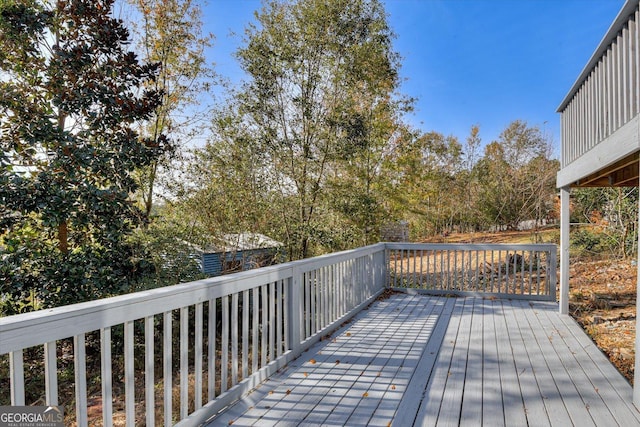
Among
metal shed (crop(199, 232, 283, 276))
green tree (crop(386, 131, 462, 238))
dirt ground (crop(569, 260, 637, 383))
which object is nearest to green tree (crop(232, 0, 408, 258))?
metal shed (crop(199, 232, 283, 276))

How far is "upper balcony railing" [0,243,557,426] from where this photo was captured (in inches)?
57.4

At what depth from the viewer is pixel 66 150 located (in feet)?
12.8

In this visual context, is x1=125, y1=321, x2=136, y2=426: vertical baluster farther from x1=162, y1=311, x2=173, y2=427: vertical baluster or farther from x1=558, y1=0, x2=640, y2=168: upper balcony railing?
x1=558, y1=0, x2=640, y2=168: upper balcony railing

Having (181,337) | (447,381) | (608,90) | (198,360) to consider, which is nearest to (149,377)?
(181,337)

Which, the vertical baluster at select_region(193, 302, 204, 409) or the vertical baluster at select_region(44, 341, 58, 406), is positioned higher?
the vertical baluster at select_region(44, 341, 58, 406)

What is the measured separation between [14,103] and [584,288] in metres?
8.29

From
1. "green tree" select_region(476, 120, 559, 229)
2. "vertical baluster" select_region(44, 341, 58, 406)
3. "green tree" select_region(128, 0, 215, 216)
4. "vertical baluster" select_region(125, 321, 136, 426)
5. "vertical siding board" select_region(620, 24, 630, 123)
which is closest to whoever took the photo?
"vertical baluster" select_region(44, 341, 58, 406)

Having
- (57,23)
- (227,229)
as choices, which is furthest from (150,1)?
(227,229)

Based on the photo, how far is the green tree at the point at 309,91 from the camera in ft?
18.9

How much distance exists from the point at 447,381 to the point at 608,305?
3804 millimetres

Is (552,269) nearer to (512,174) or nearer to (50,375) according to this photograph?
(50,375)

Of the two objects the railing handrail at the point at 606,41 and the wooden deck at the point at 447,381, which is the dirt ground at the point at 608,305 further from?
the railing handrail at the point at 606,41

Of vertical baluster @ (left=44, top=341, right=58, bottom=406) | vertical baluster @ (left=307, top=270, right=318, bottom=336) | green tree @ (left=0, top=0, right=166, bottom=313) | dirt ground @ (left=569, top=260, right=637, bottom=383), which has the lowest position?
dirt ground @ (left=569, top=260, right=637, bottom=383)

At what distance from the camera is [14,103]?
373 centimetres
